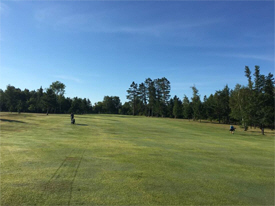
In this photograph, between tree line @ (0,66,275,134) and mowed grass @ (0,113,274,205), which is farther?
tree line @ (0,66,275,134)

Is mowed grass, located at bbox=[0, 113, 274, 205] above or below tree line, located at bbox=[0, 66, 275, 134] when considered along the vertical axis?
below

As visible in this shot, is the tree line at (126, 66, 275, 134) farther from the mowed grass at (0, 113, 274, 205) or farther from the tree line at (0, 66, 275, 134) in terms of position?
the mowed grass at (0, 113, 274, 205)

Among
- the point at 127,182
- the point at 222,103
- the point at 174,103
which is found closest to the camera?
the point at 127,182

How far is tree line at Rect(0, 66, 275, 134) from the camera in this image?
41125 mm

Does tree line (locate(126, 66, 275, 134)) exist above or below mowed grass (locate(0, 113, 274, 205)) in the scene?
above

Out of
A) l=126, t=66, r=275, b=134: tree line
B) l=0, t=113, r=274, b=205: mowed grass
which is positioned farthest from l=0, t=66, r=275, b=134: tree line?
l=0, t=113, r=274, b=205: mowed grass

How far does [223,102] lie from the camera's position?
3132 inches

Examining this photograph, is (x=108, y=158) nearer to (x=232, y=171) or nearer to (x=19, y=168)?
(x=19, y=168)

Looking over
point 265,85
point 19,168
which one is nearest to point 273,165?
point 19,168

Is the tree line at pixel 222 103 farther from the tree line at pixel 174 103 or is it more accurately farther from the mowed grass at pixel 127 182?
the mowed grass at pixel 127 182

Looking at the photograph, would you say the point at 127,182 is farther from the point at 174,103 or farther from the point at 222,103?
the point at 174,103

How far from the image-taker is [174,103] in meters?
97.9

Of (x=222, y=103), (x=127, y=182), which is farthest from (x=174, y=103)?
(x=127, y=182)

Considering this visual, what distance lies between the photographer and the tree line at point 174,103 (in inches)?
1619
